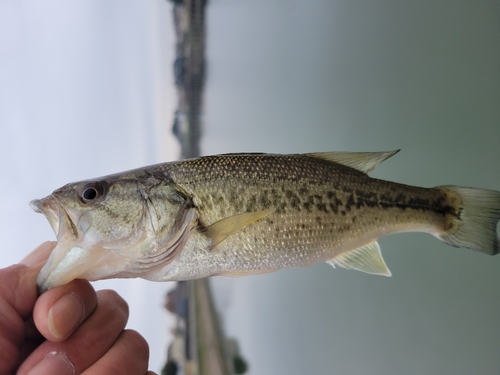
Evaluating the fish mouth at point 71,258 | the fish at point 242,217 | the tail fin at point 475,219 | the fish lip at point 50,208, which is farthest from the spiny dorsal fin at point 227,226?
the tail fin at point 475,219

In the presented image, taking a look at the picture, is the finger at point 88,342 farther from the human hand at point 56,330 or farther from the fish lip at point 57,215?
the fish lip at point 57,215

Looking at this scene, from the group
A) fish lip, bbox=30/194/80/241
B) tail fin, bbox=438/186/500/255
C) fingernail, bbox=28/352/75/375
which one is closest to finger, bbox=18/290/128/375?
fingernail, bbox=28/352/75/375

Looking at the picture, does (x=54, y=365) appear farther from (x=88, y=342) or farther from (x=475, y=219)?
(x=475, y=219)

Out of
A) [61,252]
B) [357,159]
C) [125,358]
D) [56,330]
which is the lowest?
[125,358]

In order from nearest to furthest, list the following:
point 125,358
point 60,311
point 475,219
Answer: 1. point 60,311
2. point 125,358
3. point 475,219

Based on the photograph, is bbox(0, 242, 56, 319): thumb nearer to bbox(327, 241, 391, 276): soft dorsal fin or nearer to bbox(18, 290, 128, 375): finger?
bbox(18, 290, 128, 375): finger

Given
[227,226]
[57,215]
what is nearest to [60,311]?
[57,215]

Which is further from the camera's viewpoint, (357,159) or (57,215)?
(357,159)
